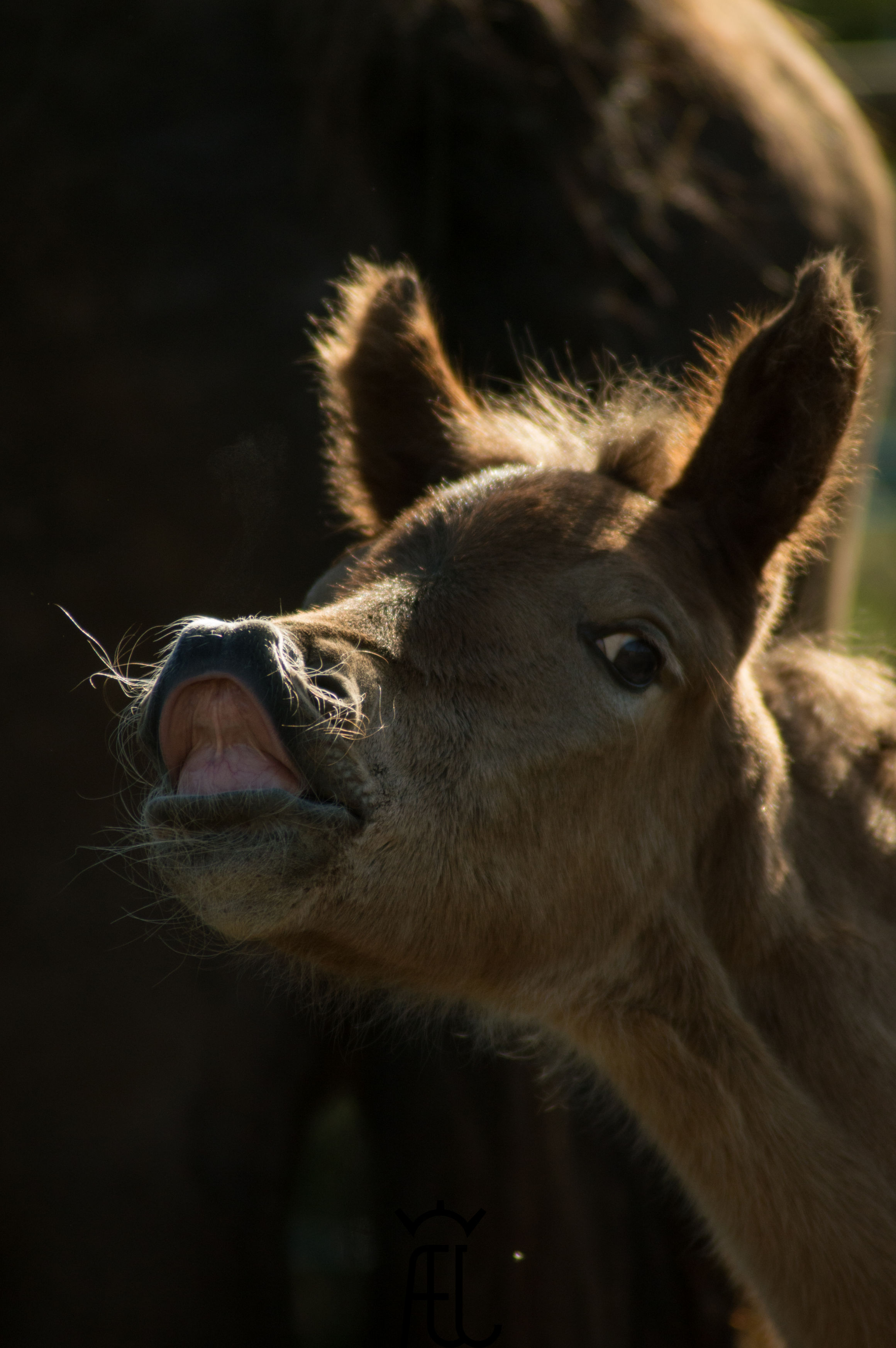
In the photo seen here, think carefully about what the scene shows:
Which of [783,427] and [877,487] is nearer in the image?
[783,427]

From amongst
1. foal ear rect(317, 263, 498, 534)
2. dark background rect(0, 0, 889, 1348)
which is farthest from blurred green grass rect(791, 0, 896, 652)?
dark background rect(0, 0, 889, 1348)

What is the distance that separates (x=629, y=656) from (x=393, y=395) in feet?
3.31

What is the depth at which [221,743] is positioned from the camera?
1855 mm

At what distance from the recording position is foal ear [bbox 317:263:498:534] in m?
2.87

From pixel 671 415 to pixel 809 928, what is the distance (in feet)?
3.69

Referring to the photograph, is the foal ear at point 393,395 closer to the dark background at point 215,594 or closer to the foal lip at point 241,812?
the dark background at point 215,594

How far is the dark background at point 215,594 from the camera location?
11.9ft

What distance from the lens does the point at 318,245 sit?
3900 mm

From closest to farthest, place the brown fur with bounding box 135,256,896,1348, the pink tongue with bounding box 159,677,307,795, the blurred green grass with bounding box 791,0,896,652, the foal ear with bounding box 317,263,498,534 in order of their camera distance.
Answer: the pink tongue with bounding box 159,677,307,795
the brown fur with bounding box 135,256,896,1348
the foal ear with bounding box 317,263,498,534
the blurred green grass with bounding box 791,0,896,652

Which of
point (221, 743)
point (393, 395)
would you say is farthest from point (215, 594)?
point (221, 743)

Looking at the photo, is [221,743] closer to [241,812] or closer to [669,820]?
[241,812]

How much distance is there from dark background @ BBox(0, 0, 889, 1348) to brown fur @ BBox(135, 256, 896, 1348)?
1374 millimetres

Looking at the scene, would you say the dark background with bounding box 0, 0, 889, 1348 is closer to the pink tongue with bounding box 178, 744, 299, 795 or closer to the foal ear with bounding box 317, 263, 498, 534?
the foal ear with bounding box 317, 263, 498, 534

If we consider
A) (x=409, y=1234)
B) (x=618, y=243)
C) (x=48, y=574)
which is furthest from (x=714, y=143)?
(x=409, y=1234)
